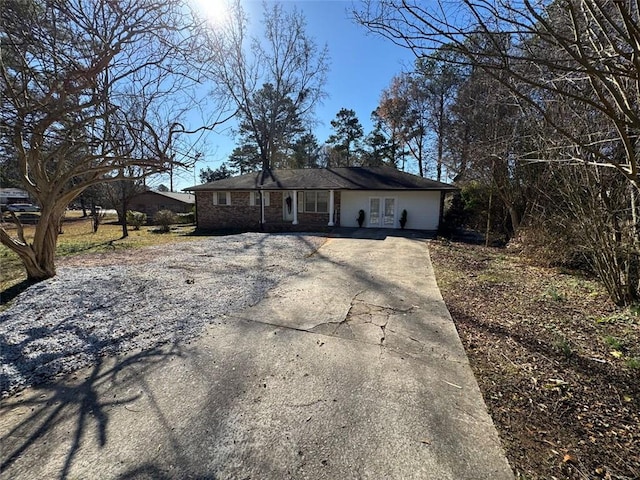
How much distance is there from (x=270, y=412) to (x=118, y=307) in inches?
138

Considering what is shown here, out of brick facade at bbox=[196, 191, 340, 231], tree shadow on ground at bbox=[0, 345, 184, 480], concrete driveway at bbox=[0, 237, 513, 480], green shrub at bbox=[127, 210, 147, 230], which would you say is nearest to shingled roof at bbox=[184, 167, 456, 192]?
brick facade at bbox=[196, 191, 340, 231]

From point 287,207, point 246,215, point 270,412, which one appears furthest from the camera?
point 246,215

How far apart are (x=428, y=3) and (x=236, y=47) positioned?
10.8m

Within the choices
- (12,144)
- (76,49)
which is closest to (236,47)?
(76,49)

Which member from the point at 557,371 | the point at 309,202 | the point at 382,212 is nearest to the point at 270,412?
the point at 557,371

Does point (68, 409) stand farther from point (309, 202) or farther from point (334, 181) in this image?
point (309, 202)

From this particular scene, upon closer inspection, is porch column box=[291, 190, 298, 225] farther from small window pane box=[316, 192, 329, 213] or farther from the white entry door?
the white entry door

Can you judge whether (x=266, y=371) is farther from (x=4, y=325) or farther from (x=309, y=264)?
(x=309, y=264)

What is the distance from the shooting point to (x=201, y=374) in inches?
115

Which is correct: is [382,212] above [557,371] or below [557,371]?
above

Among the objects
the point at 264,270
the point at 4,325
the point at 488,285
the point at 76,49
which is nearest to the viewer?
the point at 4,325

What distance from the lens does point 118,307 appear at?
A: 464 centimetres

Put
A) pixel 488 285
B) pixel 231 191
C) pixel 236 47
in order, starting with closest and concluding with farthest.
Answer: pixel 488 285 → pixel 236 47 → pixel 231 191

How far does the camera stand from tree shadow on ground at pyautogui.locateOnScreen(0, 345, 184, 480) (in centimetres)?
207
